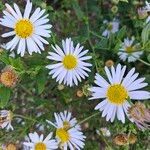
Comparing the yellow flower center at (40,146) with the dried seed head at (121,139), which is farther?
the yellow flower center at (40,146)

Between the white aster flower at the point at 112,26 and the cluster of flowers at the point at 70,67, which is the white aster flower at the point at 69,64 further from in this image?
the white aster flower at the point at 112,26

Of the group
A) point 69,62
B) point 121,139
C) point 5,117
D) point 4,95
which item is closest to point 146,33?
point 69,62

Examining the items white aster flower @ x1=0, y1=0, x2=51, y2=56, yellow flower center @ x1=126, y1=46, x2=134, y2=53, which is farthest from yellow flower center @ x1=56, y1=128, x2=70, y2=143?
yellow flower center @ x1=126, y1=46, x2=134, y2=53

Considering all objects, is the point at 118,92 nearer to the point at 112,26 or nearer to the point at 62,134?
the point at 62,134

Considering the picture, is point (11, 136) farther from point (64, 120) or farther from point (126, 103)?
point (126, 103)

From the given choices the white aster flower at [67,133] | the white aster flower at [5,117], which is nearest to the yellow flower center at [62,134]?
the white aster flower at [67,133]

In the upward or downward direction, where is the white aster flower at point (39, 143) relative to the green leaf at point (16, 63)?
downward

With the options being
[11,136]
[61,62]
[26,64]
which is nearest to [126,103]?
[61,62]
